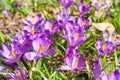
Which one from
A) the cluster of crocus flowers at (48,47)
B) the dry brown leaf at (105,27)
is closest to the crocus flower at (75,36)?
the cluster of crocus flowers at (48,47)

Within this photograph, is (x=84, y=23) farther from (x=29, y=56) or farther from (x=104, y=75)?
(x=104, y=75)

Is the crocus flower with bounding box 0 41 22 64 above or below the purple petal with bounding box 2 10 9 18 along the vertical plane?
below

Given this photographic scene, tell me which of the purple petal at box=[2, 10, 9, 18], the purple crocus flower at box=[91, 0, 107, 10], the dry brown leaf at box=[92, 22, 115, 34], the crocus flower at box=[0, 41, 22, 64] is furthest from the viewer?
the purple petal at box=[2, 10, 9, 18]

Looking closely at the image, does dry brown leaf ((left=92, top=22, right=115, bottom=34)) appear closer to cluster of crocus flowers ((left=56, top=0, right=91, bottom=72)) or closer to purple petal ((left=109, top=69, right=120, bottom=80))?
cluster of crocus flowers ((left=56, top=0, right=91, bottom=72))

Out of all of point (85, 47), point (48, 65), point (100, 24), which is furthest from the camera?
point (100, 24)

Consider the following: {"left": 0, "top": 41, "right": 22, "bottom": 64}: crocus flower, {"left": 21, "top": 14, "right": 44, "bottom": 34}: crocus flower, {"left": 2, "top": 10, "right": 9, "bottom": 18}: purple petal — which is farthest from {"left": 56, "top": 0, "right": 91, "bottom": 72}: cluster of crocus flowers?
{"left": 2, "top": 10, "right": 9, "bottom": 18}: purple petal

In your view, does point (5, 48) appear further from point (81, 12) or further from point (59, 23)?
point (81, 12)

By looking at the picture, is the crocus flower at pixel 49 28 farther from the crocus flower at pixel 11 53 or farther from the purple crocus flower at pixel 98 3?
the purple crocus flower at pixel 98 3

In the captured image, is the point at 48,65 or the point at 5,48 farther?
the point at 48,65

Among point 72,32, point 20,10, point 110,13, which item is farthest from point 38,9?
point 72,32
